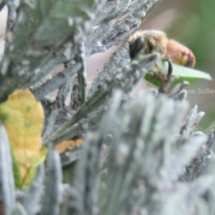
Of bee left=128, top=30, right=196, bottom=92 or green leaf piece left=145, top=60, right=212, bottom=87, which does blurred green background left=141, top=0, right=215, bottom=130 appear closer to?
bee left=128, top=30, right=196, bottom=92

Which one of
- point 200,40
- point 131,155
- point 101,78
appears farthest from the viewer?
point 200,40

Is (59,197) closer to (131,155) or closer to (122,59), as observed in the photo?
(131,155)

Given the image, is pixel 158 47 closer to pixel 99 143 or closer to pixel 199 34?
pixel 99 143

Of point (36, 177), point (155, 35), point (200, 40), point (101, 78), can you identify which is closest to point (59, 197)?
point (36, 177)

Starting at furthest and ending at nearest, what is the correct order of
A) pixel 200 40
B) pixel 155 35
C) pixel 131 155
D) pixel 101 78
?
pixel 200 40
pixel 155 35
pixel 101 78
pixel 131 155

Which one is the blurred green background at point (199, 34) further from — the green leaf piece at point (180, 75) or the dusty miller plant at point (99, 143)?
the dusty miller plant at point (99, 143)

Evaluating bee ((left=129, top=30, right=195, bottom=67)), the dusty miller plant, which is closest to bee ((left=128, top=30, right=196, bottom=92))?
bee ((left=129, top=30, right=195, bottom=67))

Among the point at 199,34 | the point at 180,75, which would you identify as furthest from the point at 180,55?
the point at 199,34
